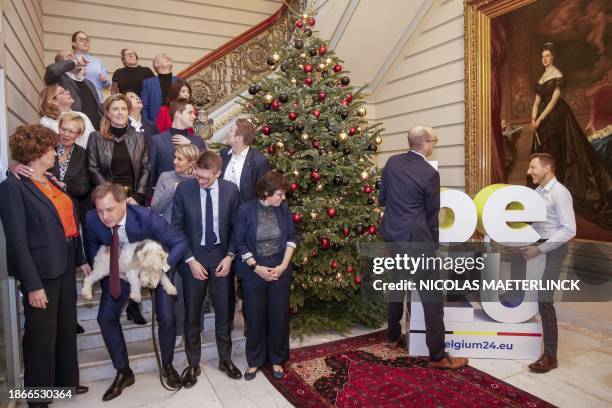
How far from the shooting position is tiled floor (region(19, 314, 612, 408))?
264 cm

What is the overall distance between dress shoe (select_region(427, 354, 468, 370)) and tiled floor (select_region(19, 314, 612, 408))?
0.14m

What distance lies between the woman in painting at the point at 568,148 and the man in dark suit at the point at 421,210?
213 centimetres

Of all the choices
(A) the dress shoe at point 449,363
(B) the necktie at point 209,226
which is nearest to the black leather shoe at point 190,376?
(B) the necktie at point 209,226

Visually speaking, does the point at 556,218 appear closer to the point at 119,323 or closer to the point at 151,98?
the point at 119,323

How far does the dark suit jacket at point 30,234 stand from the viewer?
2234mm

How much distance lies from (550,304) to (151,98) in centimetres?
429

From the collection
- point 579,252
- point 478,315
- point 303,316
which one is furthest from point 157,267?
point 579,252

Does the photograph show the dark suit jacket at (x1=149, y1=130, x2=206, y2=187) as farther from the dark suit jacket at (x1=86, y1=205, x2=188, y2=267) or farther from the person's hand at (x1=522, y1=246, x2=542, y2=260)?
the person's hand at (x1=522, y1=246, x2=542, y2=260)

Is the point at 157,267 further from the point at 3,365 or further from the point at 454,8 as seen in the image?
the point at 454,8

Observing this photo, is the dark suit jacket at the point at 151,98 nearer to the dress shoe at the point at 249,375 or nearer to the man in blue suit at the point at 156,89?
the man in blue suit at the point at 156,89

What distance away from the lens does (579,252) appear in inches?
169

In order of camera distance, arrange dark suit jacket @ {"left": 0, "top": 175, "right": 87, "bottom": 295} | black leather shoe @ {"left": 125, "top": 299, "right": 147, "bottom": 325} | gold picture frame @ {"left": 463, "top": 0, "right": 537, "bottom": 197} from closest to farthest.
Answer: dark suit jacket @ {"left": 0, "top": 175, "right": 87, "bottom": 295} < black leather shoe @ {"left": 125, "top": 299, "right": 147, "bottom": 325} < gold picture frame @ {"left": 463, "top": 0, "right": 537, "bottom": 197}

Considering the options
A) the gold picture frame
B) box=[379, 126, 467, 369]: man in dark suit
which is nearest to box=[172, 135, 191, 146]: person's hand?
box=[379, 126, 467, 369]: man in dark suit

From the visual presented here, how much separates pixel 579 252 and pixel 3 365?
523cm
